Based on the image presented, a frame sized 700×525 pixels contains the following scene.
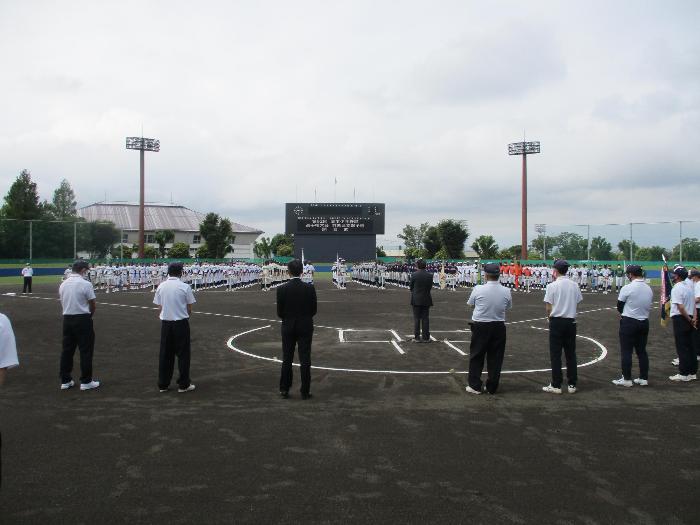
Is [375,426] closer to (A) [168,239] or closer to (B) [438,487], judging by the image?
(B) [438,487]

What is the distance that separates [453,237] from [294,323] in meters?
68.8

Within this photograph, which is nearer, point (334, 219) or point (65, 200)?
point (334, 219)

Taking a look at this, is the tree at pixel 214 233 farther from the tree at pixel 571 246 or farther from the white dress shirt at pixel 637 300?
the white dress shirt at pixel 637 300

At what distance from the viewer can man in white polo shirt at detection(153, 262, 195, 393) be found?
8.43 meters

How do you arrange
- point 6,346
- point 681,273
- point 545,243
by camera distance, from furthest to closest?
point 545,243, point 681,273, point 6,346

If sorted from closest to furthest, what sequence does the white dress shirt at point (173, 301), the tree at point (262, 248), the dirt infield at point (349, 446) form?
the dirt infield at point (349, 446)
the white dress shirt at point (173, 301)
the tree at point (262, 248)

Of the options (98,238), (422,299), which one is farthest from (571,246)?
(98,238)

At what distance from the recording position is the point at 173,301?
859cm

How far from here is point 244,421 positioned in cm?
694

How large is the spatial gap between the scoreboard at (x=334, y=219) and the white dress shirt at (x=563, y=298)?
5115cm

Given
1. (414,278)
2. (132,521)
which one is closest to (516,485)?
(132,521)

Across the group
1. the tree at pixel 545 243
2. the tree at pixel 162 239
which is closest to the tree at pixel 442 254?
the tree at pixel 545 243

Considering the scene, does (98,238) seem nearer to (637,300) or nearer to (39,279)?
(39,279)

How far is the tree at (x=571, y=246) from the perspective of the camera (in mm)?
52656
